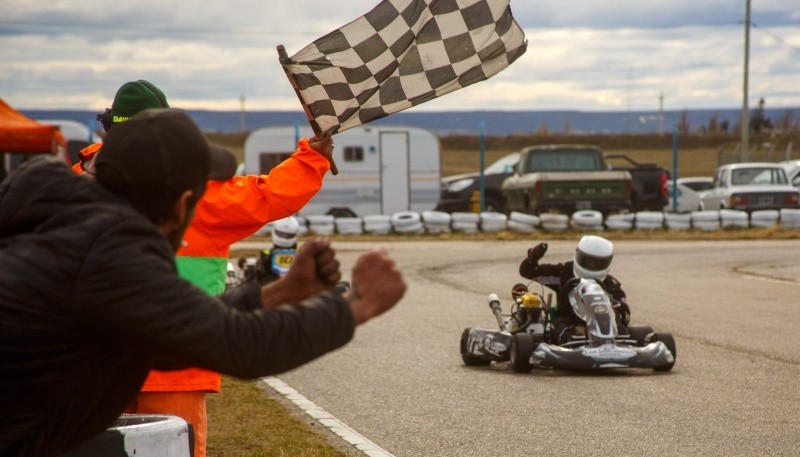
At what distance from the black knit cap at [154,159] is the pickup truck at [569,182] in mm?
23407

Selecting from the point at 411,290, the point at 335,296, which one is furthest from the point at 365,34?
the point at 411,290

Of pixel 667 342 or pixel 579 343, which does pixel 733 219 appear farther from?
pixel 579 343

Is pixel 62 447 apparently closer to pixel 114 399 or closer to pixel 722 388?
pixel 114 399

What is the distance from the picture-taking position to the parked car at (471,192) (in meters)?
30.4

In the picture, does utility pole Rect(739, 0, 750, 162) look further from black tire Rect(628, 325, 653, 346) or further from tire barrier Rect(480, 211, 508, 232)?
black tire Rect(628, 325, 653, 346)

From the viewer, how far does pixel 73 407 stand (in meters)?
2.36

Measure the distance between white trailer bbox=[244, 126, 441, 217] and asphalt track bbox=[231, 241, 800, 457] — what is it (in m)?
13.9

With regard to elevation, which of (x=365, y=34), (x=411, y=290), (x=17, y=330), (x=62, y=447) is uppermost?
(x=365, y=34)

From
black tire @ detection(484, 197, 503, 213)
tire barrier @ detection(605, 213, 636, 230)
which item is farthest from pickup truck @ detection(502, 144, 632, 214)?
black tire @ detection(484, 197, 503, 213)

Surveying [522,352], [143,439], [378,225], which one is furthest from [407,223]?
[143,439]

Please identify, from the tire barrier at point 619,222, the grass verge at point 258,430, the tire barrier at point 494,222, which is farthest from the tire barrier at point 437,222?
the grass verge at point 258,430

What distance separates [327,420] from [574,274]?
2856 millimetres

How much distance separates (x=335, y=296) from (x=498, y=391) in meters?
6.05

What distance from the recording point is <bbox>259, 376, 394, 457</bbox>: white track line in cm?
629
